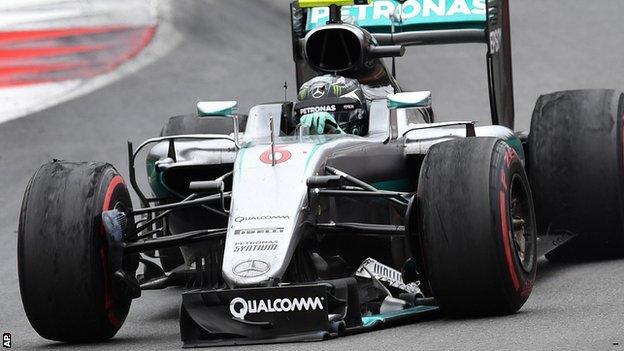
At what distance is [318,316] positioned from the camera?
8031mm

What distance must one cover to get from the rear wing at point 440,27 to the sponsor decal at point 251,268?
3635 mm

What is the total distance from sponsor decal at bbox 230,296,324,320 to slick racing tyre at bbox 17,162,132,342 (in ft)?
3.25

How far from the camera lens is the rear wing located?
11766mm

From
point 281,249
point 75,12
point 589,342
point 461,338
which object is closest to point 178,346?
point 281,249

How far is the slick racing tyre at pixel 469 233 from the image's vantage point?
833 centimetres

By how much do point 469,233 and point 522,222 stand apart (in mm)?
941

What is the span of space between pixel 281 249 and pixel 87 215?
3.77 ft

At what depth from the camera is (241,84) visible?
1828 cm

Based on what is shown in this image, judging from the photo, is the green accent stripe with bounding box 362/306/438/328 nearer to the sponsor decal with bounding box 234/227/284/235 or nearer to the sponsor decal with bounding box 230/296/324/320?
the sponsor decal with bounding box 230/296/324/320

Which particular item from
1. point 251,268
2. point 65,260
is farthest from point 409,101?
point 65,260

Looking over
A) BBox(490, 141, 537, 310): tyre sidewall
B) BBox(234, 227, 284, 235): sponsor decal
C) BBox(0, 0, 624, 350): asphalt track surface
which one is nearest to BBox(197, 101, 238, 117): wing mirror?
BBox(0, 0, 624, 350): asphalt track surface

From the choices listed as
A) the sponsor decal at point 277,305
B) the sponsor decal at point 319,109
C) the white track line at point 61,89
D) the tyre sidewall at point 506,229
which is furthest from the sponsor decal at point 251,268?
the white track line at point 61,89

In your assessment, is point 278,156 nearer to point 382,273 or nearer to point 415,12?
point 382,273

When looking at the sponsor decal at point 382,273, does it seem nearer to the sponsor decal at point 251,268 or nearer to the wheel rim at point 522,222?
the wheel rim at point 522,222
